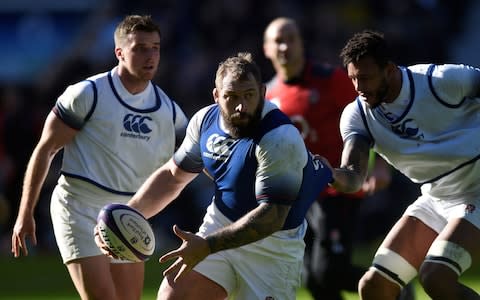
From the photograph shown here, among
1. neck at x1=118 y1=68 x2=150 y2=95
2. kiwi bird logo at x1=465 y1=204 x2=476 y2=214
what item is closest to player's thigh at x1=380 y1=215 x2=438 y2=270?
kiwi bird logo at x1=465 y1=204 x2=476 y2=214

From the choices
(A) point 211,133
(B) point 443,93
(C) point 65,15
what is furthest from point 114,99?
(C) point 65,15

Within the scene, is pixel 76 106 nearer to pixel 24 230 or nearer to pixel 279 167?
pixel 24 230

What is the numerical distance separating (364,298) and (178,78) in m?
9.86

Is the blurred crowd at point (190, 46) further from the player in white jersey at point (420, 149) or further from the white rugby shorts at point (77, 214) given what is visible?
the player in white jersey at point (420, 149)

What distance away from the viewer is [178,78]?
16.9 meters

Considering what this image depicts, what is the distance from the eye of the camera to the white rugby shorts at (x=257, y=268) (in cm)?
683

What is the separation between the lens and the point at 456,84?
23.7 ft

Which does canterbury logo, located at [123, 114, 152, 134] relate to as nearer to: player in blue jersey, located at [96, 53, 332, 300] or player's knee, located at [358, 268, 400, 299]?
player in blue jersey, located at [96, 53, 332, 300]

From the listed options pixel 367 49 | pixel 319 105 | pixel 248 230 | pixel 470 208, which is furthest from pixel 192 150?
pixel 319 105

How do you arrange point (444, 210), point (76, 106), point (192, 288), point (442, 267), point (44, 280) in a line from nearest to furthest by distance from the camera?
point (192, 288), point (442, 267), point (444, 210), point (76, 106), point (44, 280)

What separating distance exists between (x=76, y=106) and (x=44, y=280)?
589 centimetres

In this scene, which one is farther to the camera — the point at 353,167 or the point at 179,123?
the point at 179,123

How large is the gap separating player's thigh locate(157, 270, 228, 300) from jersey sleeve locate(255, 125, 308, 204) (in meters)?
0.62

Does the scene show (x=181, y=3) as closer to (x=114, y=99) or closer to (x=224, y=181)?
(x=114, y=99)
